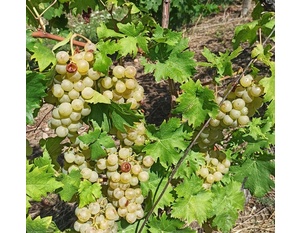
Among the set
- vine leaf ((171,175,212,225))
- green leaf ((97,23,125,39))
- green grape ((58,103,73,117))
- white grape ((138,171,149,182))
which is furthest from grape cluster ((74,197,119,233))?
green leaf ((97,23,125,39))

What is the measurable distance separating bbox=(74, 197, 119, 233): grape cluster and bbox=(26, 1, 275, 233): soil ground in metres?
0.40

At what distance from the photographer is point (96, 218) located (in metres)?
1.57

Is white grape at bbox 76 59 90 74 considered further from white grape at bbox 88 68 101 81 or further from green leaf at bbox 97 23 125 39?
green leaf at bbox 97 23 125 39

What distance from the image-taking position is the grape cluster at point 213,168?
1.80m

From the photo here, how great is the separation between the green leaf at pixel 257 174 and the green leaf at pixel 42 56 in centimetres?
95

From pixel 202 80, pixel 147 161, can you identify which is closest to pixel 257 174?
pixel 147 161

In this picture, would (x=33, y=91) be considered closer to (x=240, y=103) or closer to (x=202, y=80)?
(x=240, y=103)

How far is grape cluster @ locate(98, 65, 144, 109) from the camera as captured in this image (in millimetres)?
1395

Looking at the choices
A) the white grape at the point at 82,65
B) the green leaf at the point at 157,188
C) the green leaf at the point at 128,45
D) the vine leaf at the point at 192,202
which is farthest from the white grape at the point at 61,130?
the vine leaf at the point at 192,202

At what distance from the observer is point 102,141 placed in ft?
4.85

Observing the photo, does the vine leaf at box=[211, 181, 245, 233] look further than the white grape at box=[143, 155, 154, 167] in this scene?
Yes

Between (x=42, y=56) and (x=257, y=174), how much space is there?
104 cm

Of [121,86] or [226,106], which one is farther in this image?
[226,106]

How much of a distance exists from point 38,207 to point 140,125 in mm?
1993
